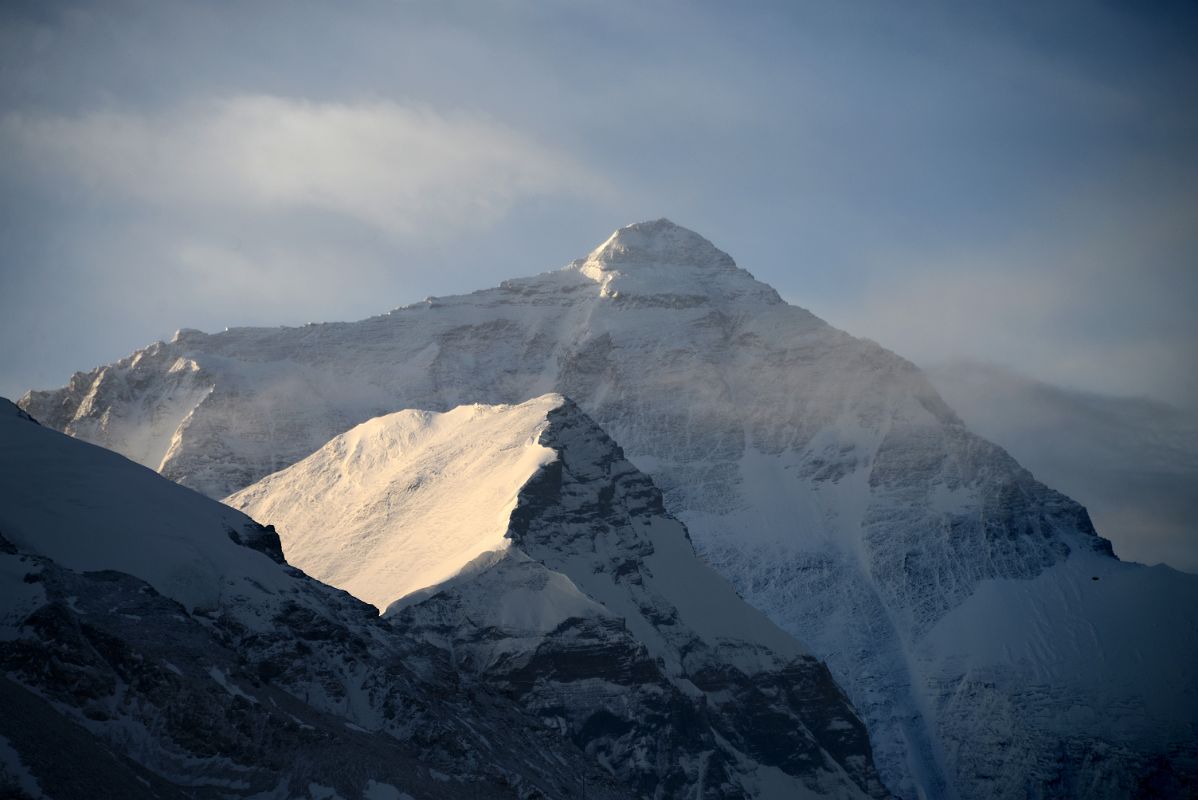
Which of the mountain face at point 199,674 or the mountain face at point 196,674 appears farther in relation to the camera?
the mountain face at point 199,674

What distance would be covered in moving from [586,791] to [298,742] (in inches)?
1846

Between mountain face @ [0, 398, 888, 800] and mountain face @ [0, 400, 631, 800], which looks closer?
mountain face @ [0, 400, 631, 800]

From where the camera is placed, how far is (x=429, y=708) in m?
158

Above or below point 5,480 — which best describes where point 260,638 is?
below

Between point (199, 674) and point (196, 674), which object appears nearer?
point (196, 674)

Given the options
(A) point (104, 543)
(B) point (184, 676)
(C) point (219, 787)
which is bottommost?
(C) point (219, 787)

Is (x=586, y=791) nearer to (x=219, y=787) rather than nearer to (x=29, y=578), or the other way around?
(x=219, y=787)

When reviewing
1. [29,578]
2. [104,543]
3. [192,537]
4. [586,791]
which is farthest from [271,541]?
[29,578]

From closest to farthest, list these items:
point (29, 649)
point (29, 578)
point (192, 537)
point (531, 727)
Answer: point (29, 649)
point (29, 578)
point (192, 537)
point (531, 727)

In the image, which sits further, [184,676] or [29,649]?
[184,676]

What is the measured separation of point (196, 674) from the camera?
131750mm

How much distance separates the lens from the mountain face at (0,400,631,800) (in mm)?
115812

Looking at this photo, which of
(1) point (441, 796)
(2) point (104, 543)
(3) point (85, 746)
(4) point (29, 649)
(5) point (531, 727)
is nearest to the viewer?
(3) point (85, 746)

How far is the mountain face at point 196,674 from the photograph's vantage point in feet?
380
